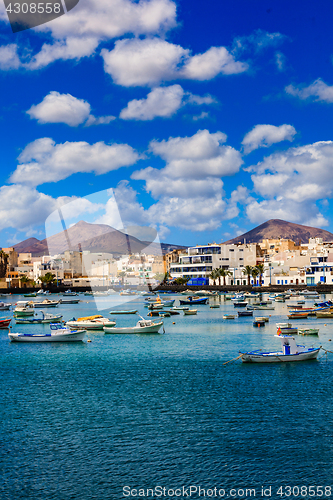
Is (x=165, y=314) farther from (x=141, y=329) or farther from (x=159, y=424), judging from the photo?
(x=159, y=424)

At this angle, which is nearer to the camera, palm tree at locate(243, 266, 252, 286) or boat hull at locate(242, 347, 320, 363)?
boat hull at locate(242, 347, 320, 363)

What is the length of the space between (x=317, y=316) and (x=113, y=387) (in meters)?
48.3

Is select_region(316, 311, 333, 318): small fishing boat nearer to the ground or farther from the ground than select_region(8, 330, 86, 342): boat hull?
nearer to the ground

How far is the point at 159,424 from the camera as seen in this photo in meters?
20.6

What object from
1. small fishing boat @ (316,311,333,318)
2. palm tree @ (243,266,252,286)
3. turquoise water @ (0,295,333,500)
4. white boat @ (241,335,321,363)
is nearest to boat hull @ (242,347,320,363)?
white boat @ (241,335,321,363)

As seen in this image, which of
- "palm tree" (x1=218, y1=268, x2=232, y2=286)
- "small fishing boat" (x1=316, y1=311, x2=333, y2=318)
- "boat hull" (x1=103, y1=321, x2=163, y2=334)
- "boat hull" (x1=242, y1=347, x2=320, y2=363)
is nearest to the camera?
"boat hull" (x1=242, y1=347, x2=320, y2=363)

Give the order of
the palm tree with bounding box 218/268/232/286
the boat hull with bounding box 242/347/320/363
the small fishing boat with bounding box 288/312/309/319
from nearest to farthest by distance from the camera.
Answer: the boat hull with bounding box 242/347/320/363, the small fishing boat with bounding box 288/312/309/319, the palm tree with bounding box 218/268/232/286

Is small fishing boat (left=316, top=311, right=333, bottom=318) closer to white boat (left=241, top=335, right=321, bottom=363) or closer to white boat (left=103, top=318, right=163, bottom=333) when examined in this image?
white boat (left=103, top=318, right=163, bottom=333)

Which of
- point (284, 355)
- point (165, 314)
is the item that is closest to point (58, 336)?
point (284, 355)

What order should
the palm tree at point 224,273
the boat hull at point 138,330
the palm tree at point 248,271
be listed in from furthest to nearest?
the palm tree at point 224,273, the palm tree at point 248,271, the boat hull at point 138,330

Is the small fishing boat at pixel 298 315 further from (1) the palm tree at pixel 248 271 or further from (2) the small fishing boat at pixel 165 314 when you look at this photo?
(1) the palm tree at pixel 248 271

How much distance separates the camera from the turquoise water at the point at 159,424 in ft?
51.0

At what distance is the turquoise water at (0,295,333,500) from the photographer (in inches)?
612

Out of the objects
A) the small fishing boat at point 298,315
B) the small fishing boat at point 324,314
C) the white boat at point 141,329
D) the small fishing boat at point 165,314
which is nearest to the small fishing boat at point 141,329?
the white boat at point 141,329
